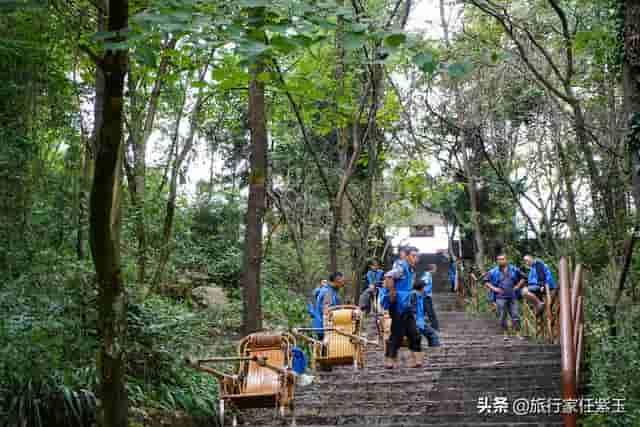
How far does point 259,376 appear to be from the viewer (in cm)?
870

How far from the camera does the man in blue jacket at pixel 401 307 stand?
973cm

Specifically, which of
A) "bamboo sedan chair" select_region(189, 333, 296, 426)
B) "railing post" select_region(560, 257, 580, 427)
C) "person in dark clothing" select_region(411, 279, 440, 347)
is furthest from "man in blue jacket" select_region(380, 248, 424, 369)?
"railing post" select_region(560, 257, 580, 427)

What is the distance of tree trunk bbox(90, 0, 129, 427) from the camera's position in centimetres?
454

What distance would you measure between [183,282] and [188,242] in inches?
86.3

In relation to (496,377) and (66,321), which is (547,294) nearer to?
(496,377)

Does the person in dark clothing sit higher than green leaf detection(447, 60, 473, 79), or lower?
lower

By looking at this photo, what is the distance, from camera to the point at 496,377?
27.5 feet

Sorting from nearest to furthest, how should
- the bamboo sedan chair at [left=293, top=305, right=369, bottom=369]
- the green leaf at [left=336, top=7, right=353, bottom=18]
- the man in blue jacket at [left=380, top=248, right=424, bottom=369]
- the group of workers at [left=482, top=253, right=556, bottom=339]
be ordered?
1. the green leaf at [left=336, top=7, right=353, bottom=18]
2. the man in blue jacket at [left=380, top=248, right=424, bottom=369]
3. the bamboo sedan chair at [left=293, top=305, right=369, bottom=369]
4. the group of workers at [left=482, top=253, right=556, bottom=339]

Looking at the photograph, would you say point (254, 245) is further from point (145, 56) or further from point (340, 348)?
point (145, 56)

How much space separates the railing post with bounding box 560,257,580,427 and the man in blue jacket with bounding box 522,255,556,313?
5.85 m

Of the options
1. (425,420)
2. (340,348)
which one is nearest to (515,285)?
(340,348)

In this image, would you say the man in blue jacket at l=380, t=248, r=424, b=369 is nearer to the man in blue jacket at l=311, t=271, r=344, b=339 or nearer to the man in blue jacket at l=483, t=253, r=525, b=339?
the man in blue jacket at l=311, t=271, r=344, b=339

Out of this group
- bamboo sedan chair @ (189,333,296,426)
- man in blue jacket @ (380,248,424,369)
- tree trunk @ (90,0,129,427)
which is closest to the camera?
tree trunk @ (90,0,129,427)

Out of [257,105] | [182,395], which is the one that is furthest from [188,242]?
[182,395]
